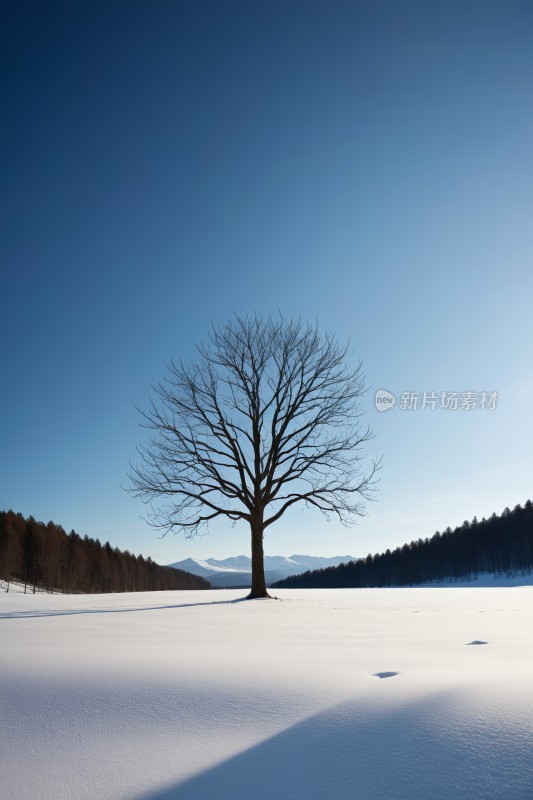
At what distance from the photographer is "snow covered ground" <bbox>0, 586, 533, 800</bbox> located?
179 centimetres

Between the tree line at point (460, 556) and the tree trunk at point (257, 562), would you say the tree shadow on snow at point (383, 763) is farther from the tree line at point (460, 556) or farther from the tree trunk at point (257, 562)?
the tree line at point (460, 556)

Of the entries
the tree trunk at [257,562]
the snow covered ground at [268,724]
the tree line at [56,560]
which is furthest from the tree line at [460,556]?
the snow covered ground at [268,724]

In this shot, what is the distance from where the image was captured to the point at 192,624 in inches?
264

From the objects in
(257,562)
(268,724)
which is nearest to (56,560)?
(257,562)

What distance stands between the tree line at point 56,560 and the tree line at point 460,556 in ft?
171

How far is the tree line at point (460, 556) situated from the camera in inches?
3145

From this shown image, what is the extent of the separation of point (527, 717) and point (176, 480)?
13487mm

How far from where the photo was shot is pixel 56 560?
68.3 m

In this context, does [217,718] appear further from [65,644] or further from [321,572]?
[321,572]

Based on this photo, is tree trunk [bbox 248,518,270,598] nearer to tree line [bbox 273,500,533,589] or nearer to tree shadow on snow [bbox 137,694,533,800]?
tree shadow on snow [bbox 137,694,533,800]

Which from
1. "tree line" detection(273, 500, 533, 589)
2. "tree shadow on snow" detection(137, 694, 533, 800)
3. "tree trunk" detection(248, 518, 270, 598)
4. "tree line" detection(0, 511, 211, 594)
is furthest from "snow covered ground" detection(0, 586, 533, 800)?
"tree line" detection(273, 500, 533, 589)

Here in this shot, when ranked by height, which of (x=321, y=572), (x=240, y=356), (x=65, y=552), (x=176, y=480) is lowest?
(x=321, y=572)

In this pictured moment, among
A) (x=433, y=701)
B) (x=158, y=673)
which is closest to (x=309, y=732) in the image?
(x=433, y=701)

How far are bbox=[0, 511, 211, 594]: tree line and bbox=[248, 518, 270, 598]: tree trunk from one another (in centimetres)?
5132
